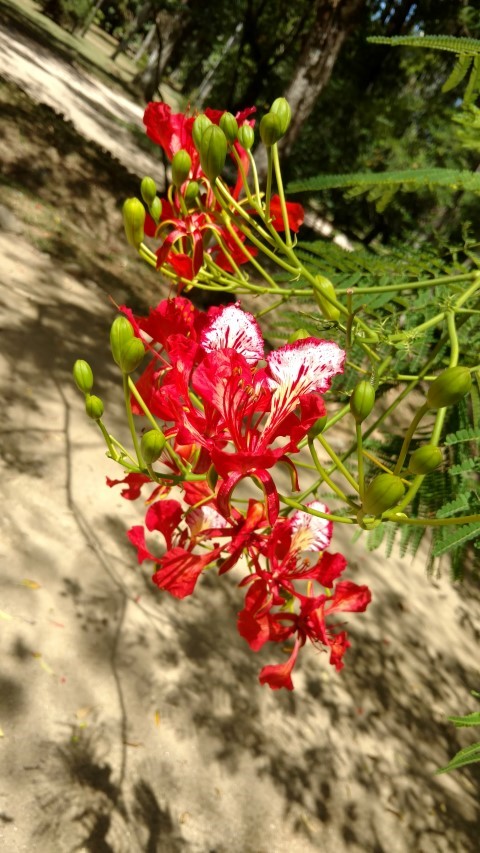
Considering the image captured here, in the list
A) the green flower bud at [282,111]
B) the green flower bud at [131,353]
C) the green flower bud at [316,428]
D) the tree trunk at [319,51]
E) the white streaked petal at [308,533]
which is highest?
the tree trunk at [319,51]

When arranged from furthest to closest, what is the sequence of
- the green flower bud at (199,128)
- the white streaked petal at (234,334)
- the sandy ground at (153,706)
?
the sandy ground at (153,706)
the green flower bud at (199,128)
the white streaked petal at (234,334)

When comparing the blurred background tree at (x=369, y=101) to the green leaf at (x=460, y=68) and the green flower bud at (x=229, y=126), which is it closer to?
the green leaf at (x=460, y=68)

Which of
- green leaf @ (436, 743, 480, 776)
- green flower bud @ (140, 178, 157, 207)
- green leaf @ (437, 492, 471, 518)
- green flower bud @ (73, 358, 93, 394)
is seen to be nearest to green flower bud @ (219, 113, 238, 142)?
green flower bud @ (140, 178, 157, 207)

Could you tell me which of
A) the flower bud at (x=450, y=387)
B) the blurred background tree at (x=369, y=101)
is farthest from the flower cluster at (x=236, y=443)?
the blurred background tree at (x=369, y=101)

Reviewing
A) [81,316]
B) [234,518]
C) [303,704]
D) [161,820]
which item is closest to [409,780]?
[303,704]

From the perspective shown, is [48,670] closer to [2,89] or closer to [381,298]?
[381,298]

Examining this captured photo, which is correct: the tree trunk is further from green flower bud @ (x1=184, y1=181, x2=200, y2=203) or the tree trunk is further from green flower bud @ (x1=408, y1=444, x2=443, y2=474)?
green flower bud @ (x1=408, y1=444, x2=443, y2=474)

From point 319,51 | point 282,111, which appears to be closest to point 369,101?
point 319,51
